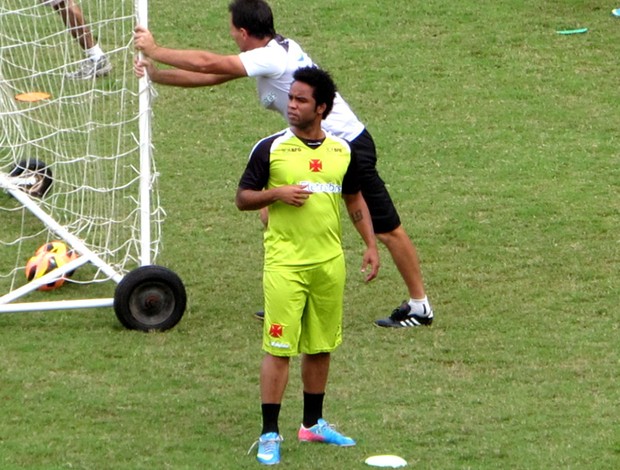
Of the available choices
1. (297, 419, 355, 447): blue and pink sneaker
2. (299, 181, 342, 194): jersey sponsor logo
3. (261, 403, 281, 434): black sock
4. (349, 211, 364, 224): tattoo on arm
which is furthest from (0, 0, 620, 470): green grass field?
(299, 181, 342, 194): jersey sponsor logo

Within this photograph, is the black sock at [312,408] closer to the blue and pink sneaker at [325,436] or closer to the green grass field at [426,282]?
the blue and pink sneaker at [325,436]

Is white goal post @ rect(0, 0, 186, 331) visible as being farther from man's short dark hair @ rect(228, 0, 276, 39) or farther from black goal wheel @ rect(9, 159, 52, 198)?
man's short dark hair @ rect(228, 0, 276, 39)

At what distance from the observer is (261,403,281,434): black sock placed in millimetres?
6074

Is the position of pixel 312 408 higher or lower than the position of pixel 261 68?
lower

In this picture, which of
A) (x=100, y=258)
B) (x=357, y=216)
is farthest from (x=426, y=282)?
(x=357, y=216)

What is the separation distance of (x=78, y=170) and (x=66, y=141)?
21cm

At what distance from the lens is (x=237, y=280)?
8.77m

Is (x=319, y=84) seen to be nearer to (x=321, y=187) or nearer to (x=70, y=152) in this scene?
(x=321, y=187)

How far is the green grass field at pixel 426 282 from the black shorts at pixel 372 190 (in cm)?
63

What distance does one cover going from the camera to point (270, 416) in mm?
6074

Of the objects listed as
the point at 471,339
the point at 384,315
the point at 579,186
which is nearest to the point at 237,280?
the point at 384,315

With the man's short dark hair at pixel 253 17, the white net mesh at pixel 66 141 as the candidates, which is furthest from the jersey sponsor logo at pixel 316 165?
the white net mesh at pixel 66 141

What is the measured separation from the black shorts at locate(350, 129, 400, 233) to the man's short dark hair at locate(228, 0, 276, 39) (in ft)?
2.97

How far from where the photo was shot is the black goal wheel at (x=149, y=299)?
7672 millimetres
